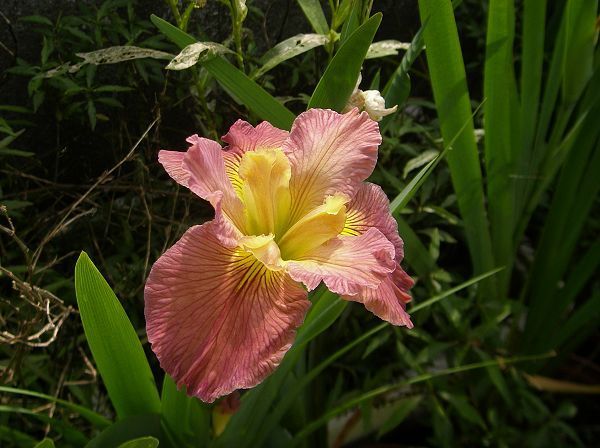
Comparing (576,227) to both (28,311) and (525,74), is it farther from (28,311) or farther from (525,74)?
(28,311)

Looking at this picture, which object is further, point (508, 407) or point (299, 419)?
point (508, 407)

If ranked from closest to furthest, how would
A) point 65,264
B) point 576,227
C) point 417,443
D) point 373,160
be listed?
point 373,160
point 65,264
point 576,227
point 417,443

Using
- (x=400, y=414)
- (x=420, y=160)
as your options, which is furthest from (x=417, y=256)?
(x=400, y=414)

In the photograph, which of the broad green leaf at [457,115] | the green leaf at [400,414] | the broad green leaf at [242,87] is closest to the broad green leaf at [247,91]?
the broad green leaf at [242,87]

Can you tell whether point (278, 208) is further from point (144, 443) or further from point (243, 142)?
point (144, 443)

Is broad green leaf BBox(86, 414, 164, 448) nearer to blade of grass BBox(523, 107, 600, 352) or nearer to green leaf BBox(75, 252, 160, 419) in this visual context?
green leaf BBox(75, 252, 160, 419)

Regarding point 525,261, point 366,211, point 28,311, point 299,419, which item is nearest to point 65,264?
point 28,311

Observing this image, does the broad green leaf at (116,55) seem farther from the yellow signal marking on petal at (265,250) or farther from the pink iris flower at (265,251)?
the yellow signal marking on petal at (265,250)
